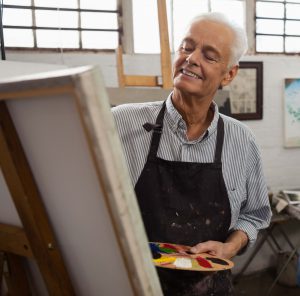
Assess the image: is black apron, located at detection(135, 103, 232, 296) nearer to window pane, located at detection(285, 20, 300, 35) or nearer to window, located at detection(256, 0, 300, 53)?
window, located at detection(256, 0, 300, 53)

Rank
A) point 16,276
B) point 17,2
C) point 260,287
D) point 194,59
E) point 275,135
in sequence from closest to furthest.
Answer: point 16,276
point 194,59
point 17,2
point 260,287
point 275,135

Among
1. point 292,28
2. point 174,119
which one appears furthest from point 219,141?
point 292,28

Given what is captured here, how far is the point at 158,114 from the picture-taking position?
1.35m

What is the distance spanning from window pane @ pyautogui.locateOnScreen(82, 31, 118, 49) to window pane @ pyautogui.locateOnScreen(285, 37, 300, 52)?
1694mm

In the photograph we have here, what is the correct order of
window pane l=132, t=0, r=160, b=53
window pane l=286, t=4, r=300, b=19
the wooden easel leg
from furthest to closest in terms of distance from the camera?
1. window pane l=286, t=4, r=300, b=19
2. window pane l=132, t=0, r=160, b=53
3. the wooden easel leg

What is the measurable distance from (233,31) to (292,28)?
2613 millimetres

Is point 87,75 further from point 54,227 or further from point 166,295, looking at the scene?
point 166,295

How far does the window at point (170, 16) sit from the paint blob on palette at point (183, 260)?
89.9 inches

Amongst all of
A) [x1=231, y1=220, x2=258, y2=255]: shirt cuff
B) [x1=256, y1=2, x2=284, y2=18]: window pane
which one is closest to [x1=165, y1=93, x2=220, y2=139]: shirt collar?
[x1=231, y1=220, x2=258, y2=255]: shirt cuff

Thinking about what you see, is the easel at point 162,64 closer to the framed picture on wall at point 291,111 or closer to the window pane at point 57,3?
the window pane at point 57,3

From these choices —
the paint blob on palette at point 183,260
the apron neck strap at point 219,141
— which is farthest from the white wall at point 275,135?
the paint blob on palette at point 183,260

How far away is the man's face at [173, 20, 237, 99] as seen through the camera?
1257 millimetres

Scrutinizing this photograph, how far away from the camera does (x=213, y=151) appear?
1349 millimetres

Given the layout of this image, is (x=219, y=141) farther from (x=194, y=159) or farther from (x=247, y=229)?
(x=247, y=229)
